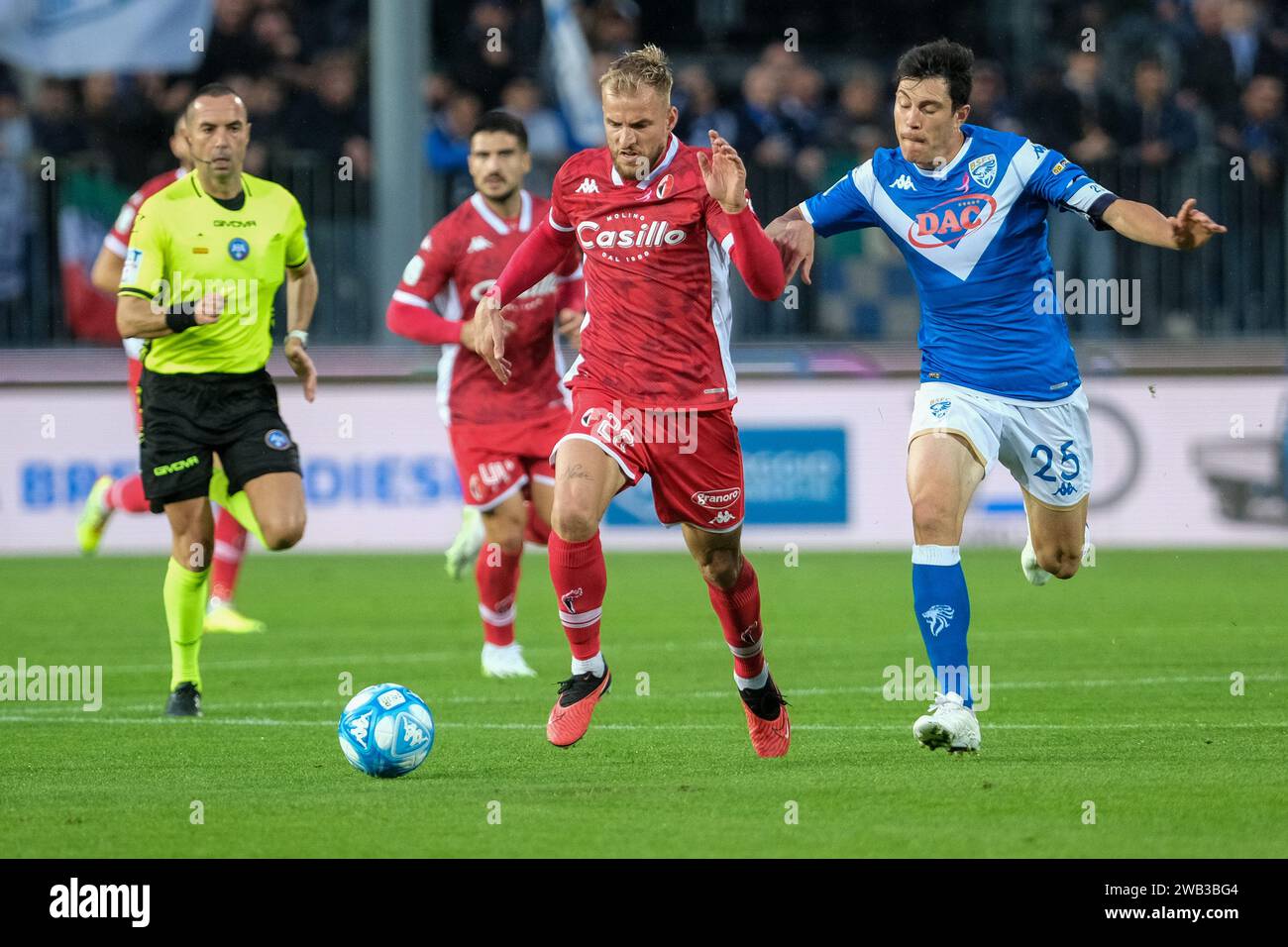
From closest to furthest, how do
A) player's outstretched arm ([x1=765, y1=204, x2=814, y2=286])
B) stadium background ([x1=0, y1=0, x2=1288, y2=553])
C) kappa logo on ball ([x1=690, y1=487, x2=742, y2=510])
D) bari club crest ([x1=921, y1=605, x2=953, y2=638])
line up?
bari club crest ([x1=921, y1=605, x2=953, y2=638])
player's outstretched arm ([x1=765, y1=204, x2=814, y2=286])
kappa logo on ball ([x1=690, y1=487, x2=742, y2=510])
stadium background ([x1=0, y1=0, x2=1288, y2=553])

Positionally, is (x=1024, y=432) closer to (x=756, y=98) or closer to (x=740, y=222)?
(x=740, y=222)

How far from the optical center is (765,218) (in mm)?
18078

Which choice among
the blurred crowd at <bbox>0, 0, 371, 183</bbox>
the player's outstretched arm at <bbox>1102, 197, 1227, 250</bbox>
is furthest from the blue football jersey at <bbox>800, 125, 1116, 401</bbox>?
the blurred crowd at <bbox>0, 0, 371, 183</bbox>

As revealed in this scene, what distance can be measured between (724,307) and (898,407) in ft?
29.4

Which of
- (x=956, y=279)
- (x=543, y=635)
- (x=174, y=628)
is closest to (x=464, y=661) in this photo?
(x=543, y=635)

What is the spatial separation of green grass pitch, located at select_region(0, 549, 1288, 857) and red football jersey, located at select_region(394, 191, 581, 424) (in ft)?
4.46

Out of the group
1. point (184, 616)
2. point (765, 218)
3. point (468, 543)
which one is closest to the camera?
point (184, 616)

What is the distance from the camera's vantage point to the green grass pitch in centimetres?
621

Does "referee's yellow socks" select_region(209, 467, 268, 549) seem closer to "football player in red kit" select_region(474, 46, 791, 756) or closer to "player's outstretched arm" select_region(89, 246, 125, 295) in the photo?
"football player in red kit" select_region(474, 46, 791, 756)

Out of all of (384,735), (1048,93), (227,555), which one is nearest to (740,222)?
(384,735)

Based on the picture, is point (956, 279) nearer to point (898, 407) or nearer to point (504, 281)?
point (504, 281)

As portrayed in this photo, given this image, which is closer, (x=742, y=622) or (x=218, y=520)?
(x=742, y=622)

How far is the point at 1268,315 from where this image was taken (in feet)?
58.7

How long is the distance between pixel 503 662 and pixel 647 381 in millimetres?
3233
